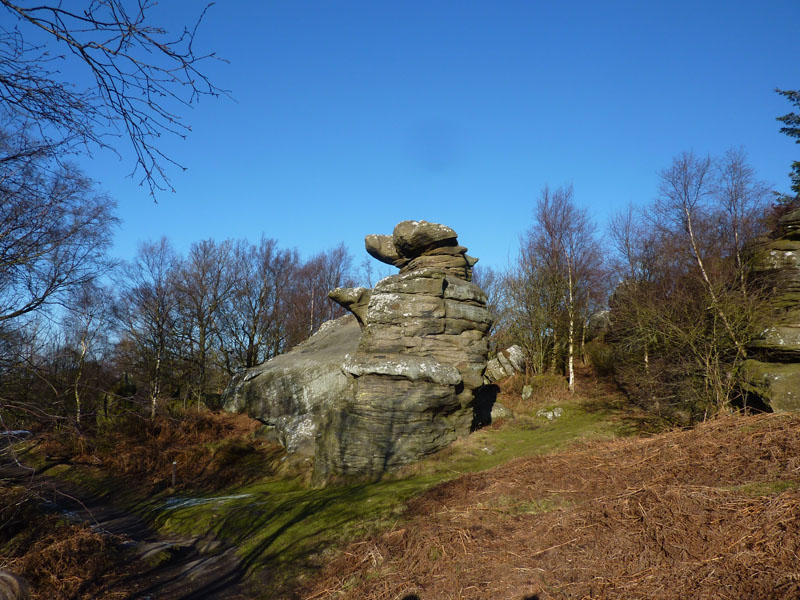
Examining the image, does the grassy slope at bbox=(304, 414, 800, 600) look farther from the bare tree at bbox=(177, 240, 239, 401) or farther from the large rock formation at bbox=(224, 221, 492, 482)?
the bare tree at bbox=(177, 240, 239, 401)

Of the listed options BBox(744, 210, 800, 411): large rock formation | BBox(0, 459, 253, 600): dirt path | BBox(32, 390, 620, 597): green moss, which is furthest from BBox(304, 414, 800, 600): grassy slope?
BBox(744, 210, 800, 411): large rock formation

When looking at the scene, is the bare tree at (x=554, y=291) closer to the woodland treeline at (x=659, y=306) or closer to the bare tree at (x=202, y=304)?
the woodland treeline at (x=659, y=306)

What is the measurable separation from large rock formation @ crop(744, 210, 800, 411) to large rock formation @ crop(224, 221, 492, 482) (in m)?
7.08

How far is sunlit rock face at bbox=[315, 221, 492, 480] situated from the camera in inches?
476

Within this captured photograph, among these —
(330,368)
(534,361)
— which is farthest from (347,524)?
(534,361)

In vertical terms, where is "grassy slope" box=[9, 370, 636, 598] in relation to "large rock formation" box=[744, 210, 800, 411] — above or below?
below

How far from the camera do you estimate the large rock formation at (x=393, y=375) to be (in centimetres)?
1221

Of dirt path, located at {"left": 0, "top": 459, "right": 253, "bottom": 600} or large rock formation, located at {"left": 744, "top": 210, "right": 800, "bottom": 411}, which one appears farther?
large rock formation, located at {"left": 744, "top": 210, "right": 800, "bottom": 411}

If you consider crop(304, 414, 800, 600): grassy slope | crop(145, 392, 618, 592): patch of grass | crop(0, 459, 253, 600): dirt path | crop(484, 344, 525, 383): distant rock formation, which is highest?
crop(484, 344, 525, 383): distant rock formation

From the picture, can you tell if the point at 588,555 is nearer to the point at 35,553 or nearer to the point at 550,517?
the point at 550,517

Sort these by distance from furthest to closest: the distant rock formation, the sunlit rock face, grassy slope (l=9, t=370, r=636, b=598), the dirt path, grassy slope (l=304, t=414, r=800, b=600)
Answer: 1. the distant rock formation
2. the sunlit rock face
3. grassy slope (l=9, t=370, r=636, b=598)
4. the dirt path
5. grassy slope (l=304, t=414, r=800, b=600)

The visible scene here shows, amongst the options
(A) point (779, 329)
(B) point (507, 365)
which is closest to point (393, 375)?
(A) point (779, 329)

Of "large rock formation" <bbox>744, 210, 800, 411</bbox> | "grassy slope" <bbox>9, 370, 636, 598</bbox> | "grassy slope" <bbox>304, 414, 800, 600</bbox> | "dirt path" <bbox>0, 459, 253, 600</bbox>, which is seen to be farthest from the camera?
"large rock formation" <bbox>744, 210, 800, 411</bbox>

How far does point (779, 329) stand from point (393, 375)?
33.2 ft
